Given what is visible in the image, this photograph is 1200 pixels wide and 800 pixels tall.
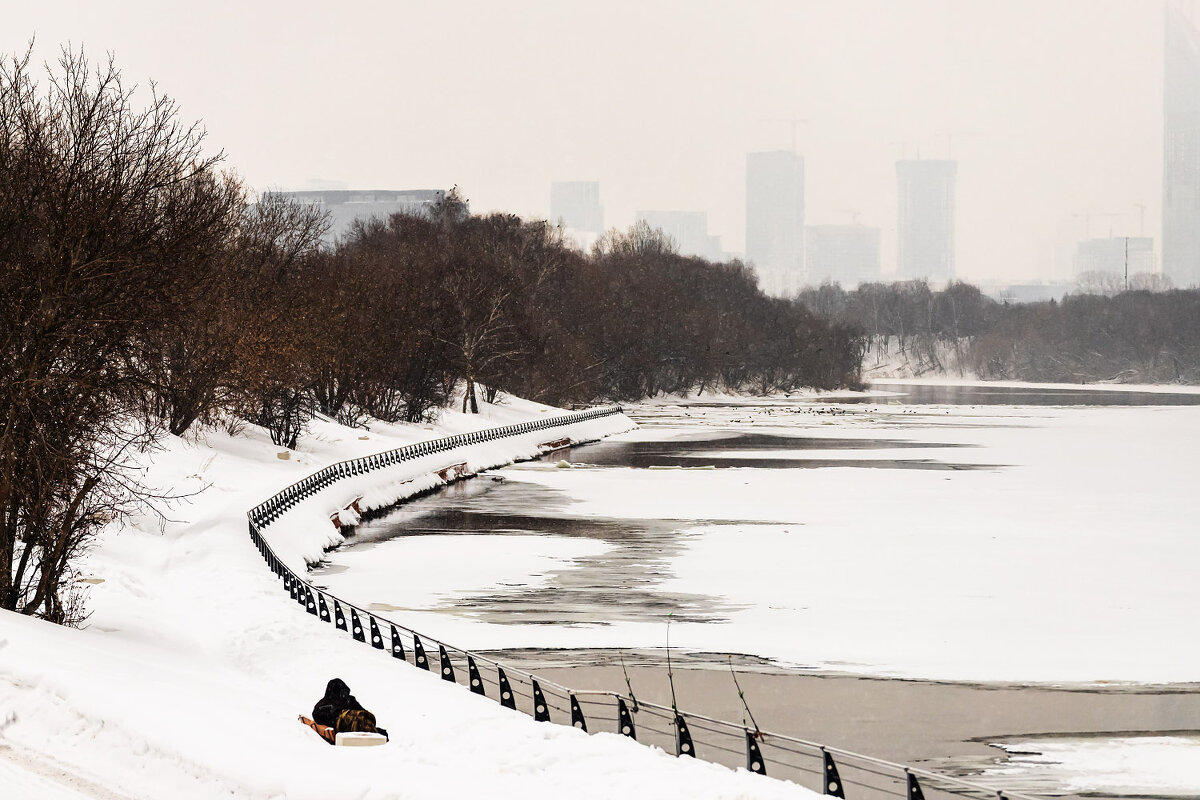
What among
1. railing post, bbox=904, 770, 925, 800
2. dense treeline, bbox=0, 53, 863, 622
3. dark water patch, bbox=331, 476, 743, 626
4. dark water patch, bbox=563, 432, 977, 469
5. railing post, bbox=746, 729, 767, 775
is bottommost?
dark water patch, bbox=331, 476, 743, 626

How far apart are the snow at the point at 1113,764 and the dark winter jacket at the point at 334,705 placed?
6.87 meters

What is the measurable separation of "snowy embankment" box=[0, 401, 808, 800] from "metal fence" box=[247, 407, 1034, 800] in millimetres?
378

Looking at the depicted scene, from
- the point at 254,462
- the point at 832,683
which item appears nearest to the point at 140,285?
the point at 832,683

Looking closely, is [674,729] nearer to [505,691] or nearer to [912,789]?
[505,691]

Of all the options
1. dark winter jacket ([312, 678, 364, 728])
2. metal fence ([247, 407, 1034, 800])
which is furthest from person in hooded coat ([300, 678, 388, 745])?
metal fence ([247, 407, 1034, 800])

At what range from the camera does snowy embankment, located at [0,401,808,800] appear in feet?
41.0

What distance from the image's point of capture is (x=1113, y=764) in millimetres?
15688

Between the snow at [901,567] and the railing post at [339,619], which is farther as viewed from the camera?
the snow at [901,567]

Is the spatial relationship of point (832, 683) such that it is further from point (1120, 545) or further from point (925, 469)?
point (925, 469)

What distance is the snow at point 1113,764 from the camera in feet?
48.3

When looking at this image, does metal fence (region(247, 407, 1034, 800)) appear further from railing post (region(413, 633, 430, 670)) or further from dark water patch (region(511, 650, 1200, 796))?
dark water patch (region(511, 650, 1200, 796))

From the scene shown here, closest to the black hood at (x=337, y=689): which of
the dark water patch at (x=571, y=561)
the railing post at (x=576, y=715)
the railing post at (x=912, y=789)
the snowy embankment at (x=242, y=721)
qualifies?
the snowy embankment at (x=242, y=721)

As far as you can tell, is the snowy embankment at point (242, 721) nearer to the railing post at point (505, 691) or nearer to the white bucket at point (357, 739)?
the white bucket at point (357, 739)

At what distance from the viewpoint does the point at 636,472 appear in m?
58.8
